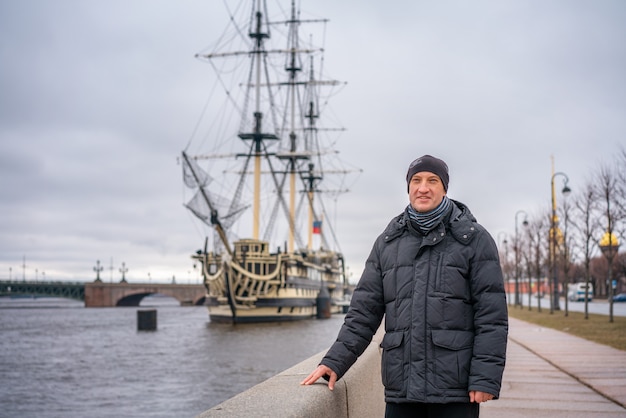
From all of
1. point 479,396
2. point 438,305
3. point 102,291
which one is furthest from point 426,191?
point 102,291

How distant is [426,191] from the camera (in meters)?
3.77

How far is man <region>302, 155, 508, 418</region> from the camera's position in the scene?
11.3 feet

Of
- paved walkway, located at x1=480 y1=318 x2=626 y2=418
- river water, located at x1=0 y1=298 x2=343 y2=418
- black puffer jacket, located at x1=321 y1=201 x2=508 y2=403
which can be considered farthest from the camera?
river water, located at x1=0 y1=298 x2=343 y2=418

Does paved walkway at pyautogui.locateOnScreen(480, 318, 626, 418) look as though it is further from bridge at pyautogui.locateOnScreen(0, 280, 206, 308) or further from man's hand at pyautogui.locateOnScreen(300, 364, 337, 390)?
bridge at pyautogui.locateOnScreen(0, 280, 206, 308)

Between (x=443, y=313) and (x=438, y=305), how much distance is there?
1.8 inches

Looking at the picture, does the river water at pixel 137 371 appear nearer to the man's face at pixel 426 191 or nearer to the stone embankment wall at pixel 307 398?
the stone embankment wall at pixel 307 398

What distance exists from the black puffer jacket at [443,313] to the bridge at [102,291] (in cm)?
12042

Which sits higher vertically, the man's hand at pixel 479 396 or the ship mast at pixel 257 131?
the ship mast at pixel 257 131

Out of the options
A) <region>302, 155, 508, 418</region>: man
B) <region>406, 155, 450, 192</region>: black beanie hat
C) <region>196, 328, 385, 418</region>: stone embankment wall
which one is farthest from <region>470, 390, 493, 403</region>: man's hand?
<region>406, 155, 450, 192</region>: black beanie hat

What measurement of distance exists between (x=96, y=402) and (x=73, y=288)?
368 ft

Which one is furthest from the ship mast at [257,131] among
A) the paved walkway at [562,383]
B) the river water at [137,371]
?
the paved walkway at [562,383]

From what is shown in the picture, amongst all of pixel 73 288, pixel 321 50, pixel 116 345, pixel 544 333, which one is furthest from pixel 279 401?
pixel 73 288

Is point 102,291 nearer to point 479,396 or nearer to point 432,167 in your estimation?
point 432,167

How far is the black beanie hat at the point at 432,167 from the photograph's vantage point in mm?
3807
